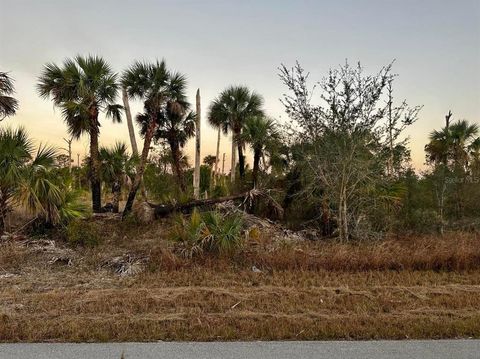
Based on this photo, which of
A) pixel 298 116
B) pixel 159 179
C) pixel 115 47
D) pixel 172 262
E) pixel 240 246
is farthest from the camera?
pixel 159 179

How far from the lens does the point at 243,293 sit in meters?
6.66

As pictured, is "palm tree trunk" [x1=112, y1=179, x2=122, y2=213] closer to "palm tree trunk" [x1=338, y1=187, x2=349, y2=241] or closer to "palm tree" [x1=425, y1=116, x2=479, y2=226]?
"palm tree trunk" [x1=338, y1=187, x2=349, y2=241]

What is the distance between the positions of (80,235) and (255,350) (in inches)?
358

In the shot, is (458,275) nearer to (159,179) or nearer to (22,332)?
(22,332)

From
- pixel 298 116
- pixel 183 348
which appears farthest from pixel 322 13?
pixel 183 348

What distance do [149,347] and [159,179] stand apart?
23360 millimetres

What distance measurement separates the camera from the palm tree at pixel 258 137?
61.5 ft

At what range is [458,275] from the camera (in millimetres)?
8305

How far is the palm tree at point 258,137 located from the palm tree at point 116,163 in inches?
224

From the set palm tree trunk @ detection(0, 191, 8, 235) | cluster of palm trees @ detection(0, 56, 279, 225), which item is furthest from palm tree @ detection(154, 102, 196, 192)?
palm tree trunk @ detection(0, 191, 8, 235)

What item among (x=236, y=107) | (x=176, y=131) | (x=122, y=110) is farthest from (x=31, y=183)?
(x=236, y=107)

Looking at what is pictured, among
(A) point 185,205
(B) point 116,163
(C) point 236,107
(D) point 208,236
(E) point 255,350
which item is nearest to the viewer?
(E) point 255,350

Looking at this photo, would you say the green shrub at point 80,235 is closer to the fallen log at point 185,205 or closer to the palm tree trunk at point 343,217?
the fallen log at point 185,205

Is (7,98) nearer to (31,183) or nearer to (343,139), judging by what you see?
(31,183)
